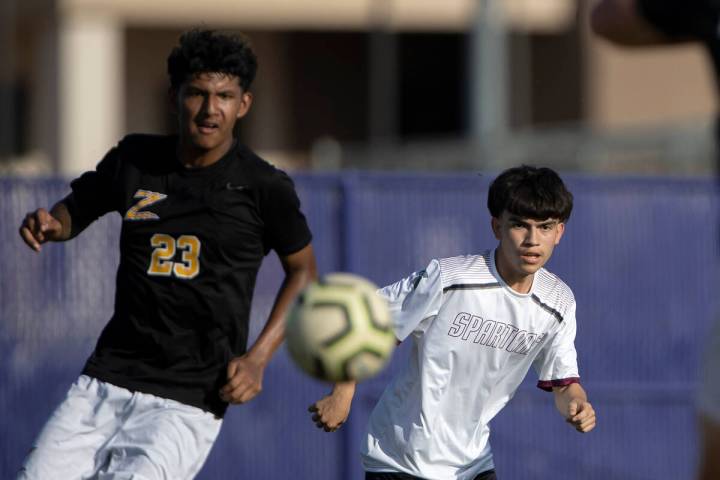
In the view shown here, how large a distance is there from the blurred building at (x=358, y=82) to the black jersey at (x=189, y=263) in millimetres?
11711

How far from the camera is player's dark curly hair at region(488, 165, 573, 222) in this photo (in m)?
4.45

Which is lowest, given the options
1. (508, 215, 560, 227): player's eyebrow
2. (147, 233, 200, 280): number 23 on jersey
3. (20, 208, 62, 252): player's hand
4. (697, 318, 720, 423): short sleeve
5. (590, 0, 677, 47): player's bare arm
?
(697, 318, 720, 423): short sleeve

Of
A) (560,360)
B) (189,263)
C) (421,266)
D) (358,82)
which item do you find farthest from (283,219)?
(358,82)

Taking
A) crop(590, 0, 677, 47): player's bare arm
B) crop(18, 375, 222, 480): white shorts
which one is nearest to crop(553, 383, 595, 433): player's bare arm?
crop(18, 375, 222, 480): white shorts

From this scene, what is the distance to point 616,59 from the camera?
2180 cm

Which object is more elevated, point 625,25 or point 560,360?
point 625,25

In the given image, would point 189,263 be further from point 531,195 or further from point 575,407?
point 575,407

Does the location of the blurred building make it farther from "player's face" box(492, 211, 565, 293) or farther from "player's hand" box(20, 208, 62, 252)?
"player's face" box(492, 211, 565, 293)

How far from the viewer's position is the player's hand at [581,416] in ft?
14.7

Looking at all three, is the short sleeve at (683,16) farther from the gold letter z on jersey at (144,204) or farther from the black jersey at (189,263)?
the gold letter z on jersey at (144,204)

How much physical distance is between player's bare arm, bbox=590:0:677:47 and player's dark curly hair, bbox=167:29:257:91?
1874mm

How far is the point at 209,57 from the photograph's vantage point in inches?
196

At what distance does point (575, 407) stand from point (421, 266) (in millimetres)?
4101

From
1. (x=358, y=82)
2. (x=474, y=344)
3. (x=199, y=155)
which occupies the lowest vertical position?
(x=474, y=344)
